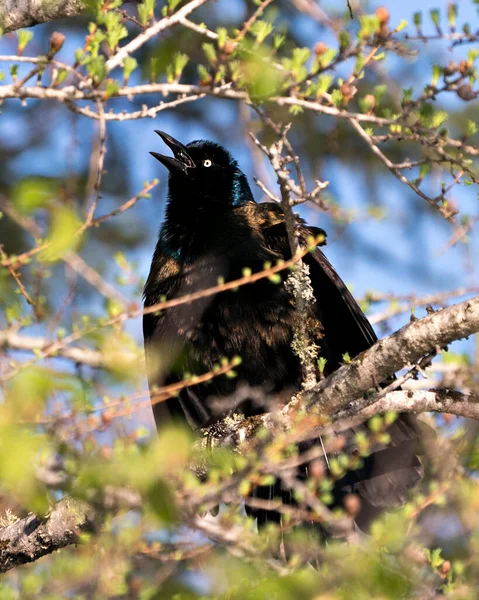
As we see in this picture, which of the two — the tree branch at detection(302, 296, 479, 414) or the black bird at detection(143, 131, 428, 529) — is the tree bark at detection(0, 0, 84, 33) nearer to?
the black bird at detection(143, 131, 428, 529)

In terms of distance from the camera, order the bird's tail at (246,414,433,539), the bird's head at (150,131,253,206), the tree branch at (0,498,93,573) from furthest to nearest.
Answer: the bird's head at (150,131,253,206), the bird's tail at (246,414,433,539), the tree branch at (0,498,93,573)

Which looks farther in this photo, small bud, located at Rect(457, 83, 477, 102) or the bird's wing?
the bird's wing

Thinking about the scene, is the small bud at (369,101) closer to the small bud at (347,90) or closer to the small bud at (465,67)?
the small bud at (347,90)

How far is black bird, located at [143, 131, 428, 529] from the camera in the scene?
4.21 meters

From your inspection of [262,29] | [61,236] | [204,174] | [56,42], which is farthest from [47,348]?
[204,174]

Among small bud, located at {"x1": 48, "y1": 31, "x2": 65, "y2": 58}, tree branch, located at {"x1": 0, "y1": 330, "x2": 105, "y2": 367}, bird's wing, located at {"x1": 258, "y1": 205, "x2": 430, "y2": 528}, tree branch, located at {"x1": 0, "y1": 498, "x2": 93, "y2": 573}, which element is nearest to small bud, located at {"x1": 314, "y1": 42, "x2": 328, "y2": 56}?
small bud, located at {"x1": 48, "y1": 31, "x2": 65, "y2": 58}

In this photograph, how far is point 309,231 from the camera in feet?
14.3

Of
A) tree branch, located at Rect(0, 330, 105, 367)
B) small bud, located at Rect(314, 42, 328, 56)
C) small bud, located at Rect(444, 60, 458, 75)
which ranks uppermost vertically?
small bud, located at Rect(314, 42, 328, 56)

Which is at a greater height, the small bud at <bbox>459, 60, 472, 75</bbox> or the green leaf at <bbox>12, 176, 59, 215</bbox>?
the green leaf at <bbox>12, 176, 59, 215</bbox>

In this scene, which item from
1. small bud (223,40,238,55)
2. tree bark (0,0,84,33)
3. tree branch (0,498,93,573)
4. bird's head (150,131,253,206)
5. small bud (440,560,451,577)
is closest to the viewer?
small bud (223,40,238,55)

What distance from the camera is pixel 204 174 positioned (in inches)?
205

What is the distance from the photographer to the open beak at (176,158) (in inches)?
201

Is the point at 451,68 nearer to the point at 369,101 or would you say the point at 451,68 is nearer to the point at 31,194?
the point at 369,101

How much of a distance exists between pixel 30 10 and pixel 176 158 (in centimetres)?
194
